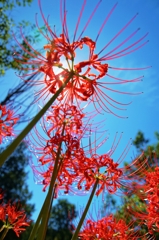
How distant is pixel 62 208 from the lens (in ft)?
78.5

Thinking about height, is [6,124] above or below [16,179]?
below

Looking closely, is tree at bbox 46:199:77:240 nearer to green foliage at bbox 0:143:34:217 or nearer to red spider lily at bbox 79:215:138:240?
green foliage at bbox 0:143:34:217

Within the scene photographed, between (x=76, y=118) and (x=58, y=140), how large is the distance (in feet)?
1.07

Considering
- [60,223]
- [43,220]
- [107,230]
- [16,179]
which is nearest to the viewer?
[43,220]

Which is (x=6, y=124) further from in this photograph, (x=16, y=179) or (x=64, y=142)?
(x=16, y=179)

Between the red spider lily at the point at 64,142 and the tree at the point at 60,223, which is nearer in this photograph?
the red spider lily at the point at 64,142

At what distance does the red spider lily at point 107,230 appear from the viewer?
2.47 metres

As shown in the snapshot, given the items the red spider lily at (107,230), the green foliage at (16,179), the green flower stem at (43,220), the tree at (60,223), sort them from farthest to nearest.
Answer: the tree at (60,223), the green foliage at (16,179), the red spider lily at (107,230), the green flower stem at (43,220)

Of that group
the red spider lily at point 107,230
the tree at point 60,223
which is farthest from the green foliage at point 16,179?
the red spider lily at point 107,230

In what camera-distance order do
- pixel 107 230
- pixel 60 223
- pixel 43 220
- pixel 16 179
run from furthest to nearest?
pixel 60 223
pixel 16 179
pixel 107 230
pixel 43 220

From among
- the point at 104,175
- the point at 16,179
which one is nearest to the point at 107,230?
the point at 104,175

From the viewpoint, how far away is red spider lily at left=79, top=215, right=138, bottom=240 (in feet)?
8.10

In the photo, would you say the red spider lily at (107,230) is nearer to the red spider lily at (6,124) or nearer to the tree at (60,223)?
the red spider lily at (6,124)

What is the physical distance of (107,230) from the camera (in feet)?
8.23
